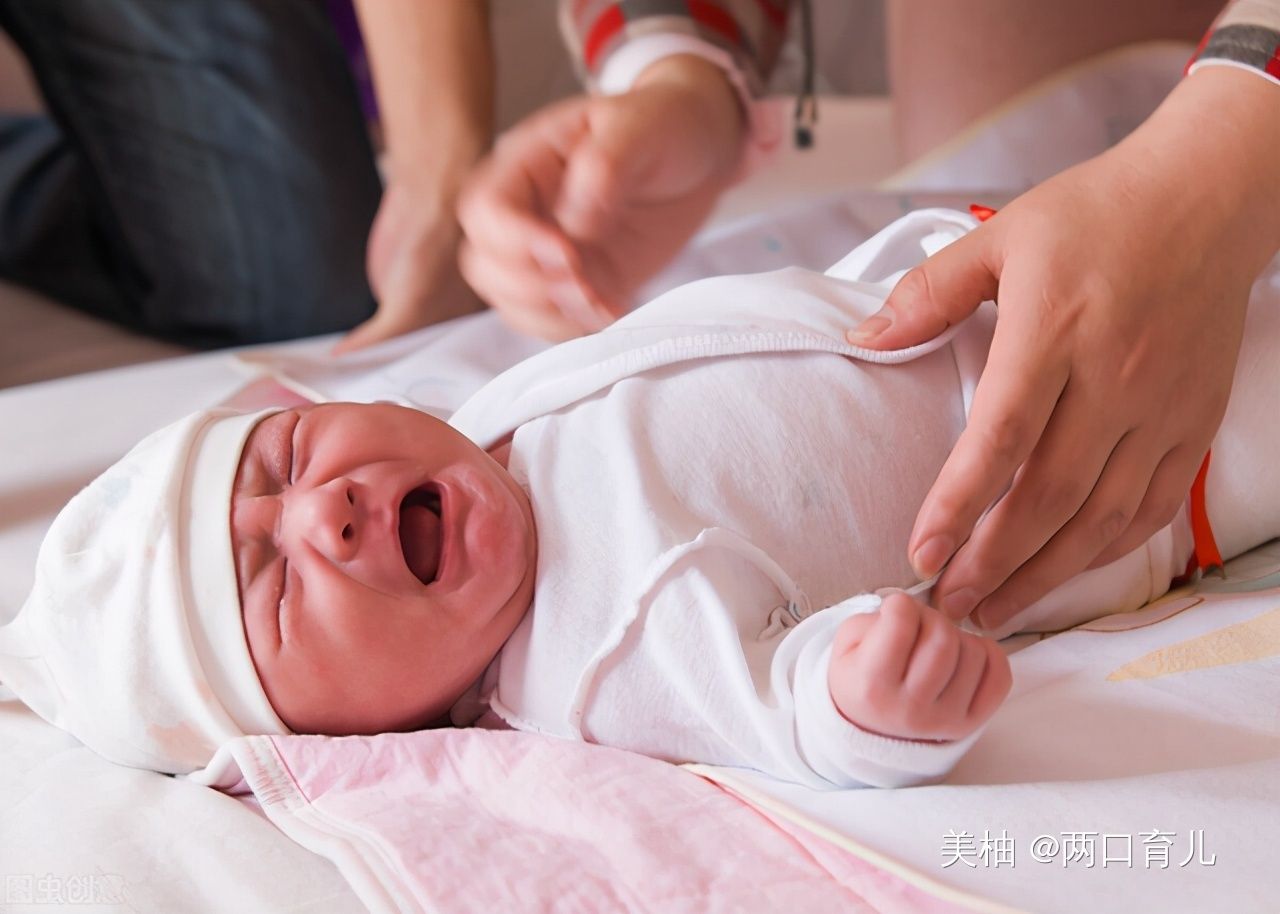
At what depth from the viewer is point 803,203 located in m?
1.46

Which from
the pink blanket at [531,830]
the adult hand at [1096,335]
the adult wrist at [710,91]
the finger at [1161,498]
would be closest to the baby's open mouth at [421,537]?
the pink blanket at [531,830]

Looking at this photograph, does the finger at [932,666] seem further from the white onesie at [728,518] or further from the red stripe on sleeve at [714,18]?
the red stripe on sleeve at [714,18]

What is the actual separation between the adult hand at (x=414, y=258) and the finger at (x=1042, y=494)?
810 mm

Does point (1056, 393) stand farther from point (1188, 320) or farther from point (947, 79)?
point (947, 79)

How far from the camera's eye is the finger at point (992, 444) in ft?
2.19

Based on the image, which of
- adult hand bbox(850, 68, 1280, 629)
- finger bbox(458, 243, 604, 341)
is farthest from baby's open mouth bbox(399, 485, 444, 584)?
adult hand bbox(850, 68, 1280, 629)

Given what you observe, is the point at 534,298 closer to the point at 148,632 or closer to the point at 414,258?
the point at 148,632

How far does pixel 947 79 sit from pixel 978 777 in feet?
3.65

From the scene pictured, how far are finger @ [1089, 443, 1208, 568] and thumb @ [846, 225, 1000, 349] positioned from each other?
0.52ft

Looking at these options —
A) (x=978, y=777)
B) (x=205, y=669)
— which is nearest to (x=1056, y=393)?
(x=978, y=777)

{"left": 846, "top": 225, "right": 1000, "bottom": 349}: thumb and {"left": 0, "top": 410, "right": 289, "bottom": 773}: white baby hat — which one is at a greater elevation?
{"left": 846, "top": 225, "right": 1000, "bottom": 349}: thumb

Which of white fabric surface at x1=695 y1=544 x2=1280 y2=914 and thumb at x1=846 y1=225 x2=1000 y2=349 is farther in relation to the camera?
thumb at x1=846 y1=225 x2=1000 y2=349

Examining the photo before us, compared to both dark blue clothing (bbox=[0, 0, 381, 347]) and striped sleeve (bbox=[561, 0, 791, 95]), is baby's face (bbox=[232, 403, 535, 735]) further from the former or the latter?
dark blue clothing (bbox=[0, 0, 381, 347])

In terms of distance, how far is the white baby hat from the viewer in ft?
2.39
